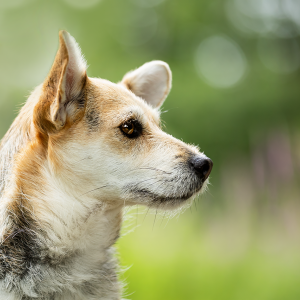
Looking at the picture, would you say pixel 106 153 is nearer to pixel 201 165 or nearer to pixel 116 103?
pixel 116 103

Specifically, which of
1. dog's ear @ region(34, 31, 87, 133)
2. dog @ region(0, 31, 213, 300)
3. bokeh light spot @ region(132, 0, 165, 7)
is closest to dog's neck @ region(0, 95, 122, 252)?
dog @ region(0, 31, 213, 300)

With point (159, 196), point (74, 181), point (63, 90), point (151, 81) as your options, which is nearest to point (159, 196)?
point (159, 196)

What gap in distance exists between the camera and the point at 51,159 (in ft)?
10.1

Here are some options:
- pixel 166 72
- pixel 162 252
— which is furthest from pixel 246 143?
pixel 166 72

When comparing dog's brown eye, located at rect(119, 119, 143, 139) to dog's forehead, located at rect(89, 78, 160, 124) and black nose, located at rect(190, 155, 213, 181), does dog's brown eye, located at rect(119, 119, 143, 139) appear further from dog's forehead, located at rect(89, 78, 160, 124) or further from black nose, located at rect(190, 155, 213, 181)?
black nose, located at rect(190, 155, 213, 181)

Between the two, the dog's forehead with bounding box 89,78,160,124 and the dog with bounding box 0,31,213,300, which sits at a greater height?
the dog's forehead with bounding box 89,78,160,124

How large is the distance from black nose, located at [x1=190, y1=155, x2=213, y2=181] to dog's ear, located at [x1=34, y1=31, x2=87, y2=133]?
1.05m

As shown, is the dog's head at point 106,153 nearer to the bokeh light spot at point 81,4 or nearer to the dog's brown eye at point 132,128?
the dog's brown eye at point 132,128

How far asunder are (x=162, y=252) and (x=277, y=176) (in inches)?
168

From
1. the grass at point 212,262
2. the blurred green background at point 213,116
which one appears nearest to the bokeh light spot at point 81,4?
the blurred green background at point 213,116

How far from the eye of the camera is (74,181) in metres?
3.09

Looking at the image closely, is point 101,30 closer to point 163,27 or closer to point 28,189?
point 163,27

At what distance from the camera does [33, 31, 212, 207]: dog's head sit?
3039mm

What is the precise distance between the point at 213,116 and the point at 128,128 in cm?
897
